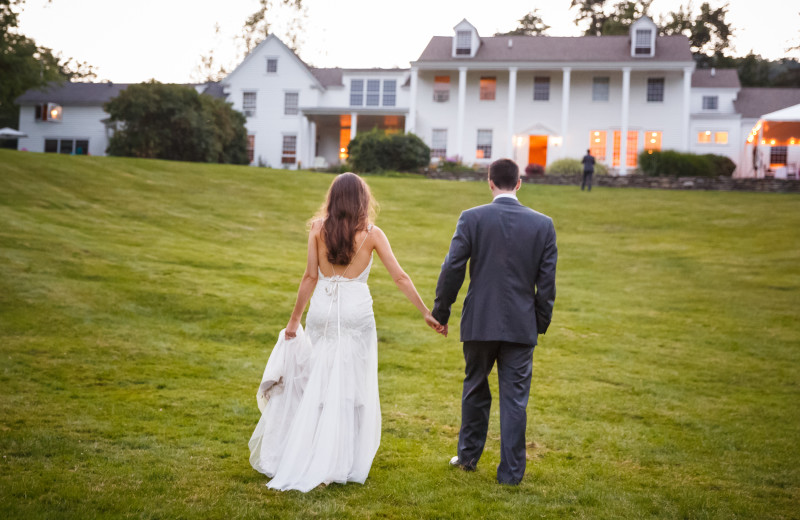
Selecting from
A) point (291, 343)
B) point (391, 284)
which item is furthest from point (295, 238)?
point (291, 343)

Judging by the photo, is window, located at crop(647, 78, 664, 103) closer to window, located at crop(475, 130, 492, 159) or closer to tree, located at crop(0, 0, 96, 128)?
window, located at crop(475, 130, 492, 159)

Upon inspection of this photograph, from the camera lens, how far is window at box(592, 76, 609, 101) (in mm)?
37219

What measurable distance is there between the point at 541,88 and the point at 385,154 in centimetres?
1129

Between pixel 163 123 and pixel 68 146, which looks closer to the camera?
pixel 163 123

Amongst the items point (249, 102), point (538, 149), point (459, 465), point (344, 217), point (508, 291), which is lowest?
point (459, 465)

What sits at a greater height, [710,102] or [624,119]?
[710,102]

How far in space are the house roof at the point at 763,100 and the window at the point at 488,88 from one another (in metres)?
14.1

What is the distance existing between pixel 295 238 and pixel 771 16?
56452 millimetres

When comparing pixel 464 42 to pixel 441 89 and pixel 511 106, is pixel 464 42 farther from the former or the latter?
pixel 511 106

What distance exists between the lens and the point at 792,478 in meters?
5.14

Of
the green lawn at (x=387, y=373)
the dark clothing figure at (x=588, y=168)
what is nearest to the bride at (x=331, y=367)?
the green lawn at (x=387, y=373)

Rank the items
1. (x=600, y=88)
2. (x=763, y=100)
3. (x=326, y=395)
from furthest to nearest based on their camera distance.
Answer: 1. (x=763, y=100)
2. (x=600, y=88)
3. (x=326, y=395)

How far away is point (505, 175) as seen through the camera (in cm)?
468

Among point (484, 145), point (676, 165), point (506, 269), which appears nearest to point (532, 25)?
point (484, 145)
